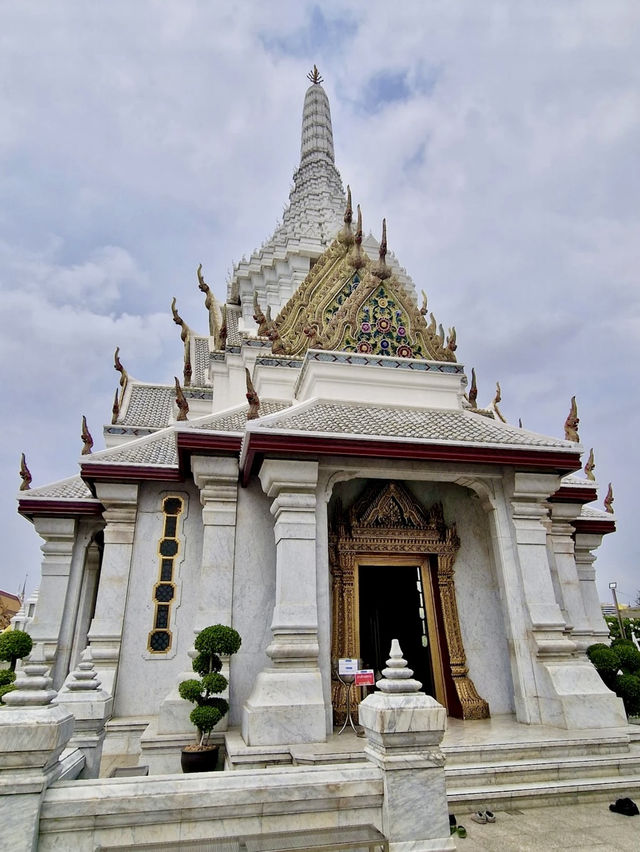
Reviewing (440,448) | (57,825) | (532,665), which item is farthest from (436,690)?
(57,825)

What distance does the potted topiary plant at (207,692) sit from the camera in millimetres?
5320

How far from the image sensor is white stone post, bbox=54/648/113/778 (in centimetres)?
490

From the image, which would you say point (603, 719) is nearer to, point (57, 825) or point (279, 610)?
point (279, 610)

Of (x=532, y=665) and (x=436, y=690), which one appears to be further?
(x=436, y=690)

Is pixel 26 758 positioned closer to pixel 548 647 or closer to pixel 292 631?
pixel 292 631

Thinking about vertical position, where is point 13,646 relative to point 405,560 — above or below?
below

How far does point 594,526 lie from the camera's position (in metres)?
10.5

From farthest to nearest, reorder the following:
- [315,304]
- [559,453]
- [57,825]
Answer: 1. [315,304]
2. [559,453]
3. [57,825]

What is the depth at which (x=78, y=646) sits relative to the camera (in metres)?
8.88

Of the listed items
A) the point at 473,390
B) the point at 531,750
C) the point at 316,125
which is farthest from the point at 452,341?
the point at 316,125

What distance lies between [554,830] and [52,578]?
771cm

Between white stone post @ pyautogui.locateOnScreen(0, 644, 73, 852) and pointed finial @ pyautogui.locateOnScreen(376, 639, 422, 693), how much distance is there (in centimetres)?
190

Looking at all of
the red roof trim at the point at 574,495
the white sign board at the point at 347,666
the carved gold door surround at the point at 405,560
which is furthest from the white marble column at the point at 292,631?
the red roof trim at the point at 574,495

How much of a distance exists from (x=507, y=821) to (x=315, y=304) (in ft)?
25.1
